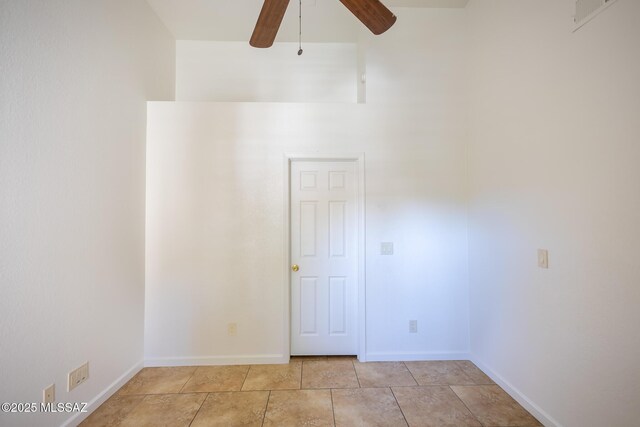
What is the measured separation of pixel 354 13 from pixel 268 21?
1.70 ft

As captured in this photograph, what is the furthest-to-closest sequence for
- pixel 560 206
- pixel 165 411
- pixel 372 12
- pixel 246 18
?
pixel 246 18
pixel 165 411
pixel 560 206
pixel 372 12

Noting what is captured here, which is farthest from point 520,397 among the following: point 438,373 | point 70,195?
point 70,195

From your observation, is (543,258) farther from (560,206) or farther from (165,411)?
(165,411)

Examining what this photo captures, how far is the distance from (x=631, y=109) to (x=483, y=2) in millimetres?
1783

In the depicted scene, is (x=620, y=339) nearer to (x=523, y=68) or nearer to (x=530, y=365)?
(x=530, y=365)

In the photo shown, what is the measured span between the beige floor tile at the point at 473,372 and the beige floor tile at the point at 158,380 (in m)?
2.45

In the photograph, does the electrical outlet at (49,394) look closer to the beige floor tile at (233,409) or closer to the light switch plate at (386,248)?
→ the beige floor tile at (233,409)

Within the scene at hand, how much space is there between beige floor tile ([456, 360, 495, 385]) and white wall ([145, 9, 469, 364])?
11 centimetres

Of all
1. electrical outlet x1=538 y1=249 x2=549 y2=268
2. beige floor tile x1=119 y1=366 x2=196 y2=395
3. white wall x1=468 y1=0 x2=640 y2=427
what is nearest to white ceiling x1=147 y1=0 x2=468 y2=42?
white wall x1=468 y1=0 x2=640 y2=427

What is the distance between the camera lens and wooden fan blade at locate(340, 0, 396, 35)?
1.47 meters

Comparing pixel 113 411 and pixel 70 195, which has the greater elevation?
pixel 70 195

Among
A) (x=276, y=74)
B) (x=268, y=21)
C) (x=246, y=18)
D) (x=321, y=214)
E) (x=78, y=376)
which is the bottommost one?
(x=78, y=376)

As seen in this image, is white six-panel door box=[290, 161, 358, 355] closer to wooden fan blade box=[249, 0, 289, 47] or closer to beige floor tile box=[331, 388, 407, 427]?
beige floor tile box=[331, 388, 407, 427]

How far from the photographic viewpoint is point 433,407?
191 centimetres
